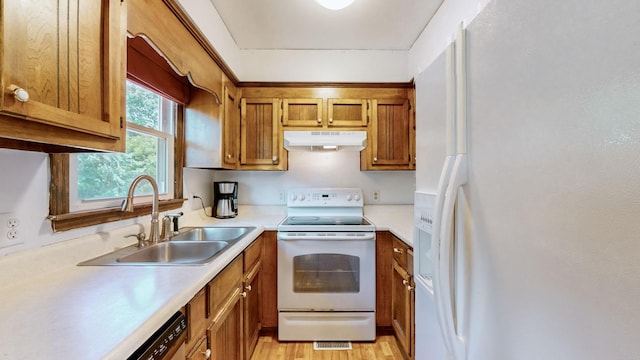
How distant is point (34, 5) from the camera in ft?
2.34

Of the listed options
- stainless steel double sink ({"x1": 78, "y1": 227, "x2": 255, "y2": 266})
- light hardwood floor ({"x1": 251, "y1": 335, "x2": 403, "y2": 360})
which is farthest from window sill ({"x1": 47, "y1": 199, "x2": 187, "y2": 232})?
light hardwood floor ({"x1": 251, "y1": 335, "x2": 403, "y2": 360})

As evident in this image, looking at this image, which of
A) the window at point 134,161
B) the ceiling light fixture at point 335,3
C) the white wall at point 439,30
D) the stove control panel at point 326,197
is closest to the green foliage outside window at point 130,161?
the window at point 134,161

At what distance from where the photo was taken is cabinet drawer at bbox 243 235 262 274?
1.75 m

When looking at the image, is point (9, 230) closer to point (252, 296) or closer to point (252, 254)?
point (252, 254)

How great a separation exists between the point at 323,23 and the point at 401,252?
6.26 ft

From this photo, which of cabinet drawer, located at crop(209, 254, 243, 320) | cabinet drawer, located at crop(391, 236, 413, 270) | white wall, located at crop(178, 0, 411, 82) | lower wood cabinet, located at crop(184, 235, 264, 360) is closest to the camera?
lower wood cabinet, located at crop(184, 235, 264, 360)

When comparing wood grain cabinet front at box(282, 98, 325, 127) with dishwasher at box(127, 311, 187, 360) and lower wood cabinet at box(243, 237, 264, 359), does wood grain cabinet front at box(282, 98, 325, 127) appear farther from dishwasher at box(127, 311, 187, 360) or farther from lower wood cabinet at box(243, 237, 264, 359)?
dishwasher at box(127, 311, 187, 360)

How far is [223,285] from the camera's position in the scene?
1.33 metres

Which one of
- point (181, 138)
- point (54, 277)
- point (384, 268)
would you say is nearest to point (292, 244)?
point (384, 268)

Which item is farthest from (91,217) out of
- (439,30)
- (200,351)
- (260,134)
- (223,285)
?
(439,30)

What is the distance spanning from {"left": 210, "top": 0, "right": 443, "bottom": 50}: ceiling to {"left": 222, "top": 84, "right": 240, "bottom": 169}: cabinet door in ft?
1.75

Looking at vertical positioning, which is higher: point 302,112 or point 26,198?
point 302,112

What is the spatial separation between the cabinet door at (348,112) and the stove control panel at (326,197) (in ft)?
2.13

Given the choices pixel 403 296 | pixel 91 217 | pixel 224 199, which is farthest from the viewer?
pixel 224 199
